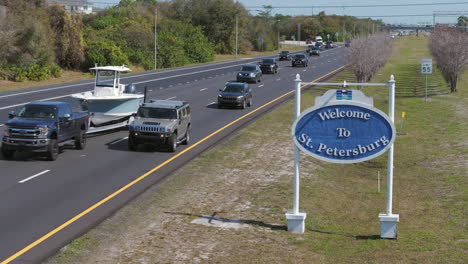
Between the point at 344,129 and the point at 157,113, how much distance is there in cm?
1300

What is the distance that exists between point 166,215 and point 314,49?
10778cm

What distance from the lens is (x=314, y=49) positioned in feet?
405

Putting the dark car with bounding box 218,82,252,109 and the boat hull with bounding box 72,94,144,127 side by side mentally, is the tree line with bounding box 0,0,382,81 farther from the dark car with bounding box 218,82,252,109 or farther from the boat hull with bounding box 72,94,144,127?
the boat hull with bounding box 72,94,144,127

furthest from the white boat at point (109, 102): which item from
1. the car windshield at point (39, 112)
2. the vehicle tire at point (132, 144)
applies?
the car windshield at point (39, 112)

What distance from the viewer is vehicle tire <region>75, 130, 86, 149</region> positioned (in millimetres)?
27500

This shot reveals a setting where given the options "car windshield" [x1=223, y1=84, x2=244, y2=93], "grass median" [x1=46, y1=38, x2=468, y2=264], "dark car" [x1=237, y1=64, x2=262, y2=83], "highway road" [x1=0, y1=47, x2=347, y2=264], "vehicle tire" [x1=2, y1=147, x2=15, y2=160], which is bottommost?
"grass median" [x1=46, y1=38, x2=468, y2=264]

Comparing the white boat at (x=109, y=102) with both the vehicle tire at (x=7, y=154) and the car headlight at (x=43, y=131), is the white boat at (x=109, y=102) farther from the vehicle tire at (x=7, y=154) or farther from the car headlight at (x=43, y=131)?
the car headlight at (x=43, y=131)

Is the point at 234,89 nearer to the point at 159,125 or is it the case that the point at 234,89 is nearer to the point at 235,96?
the point at 235,96

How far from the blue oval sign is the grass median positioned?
2085 mm

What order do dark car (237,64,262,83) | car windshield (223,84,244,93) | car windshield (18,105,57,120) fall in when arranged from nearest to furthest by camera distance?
car windshield (18,105,57,120) < car windshield (223,84,244,93) < dark car (237,64,262,83)

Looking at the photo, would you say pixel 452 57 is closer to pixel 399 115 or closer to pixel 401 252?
pixel 399 115

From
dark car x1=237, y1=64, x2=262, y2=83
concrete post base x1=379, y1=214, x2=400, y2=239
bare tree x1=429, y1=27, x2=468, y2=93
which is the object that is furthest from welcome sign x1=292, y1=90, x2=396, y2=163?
bare tree x1=429, y1=27, x2=468, y2=93

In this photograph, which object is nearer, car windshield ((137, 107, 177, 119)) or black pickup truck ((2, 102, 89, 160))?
black pickup truck ((2, 102, 89, 160))

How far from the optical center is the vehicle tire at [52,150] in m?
24.7
